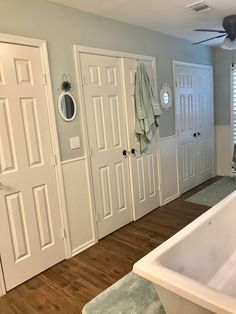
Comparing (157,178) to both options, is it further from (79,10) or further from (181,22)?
(79,10)

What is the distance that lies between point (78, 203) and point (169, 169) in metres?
1.78

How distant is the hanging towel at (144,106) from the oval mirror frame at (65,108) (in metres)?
0.94

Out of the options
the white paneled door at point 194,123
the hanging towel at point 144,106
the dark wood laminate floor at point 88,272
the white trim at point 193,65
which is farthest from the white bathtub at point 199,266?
the white trim at point 193,65

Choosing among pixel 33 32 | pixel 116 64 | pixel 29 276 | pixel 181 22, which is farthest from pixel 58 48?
pixel 29 276

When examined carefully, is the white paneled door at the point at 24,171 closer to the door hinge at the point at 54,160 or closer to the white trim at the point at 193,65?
the door hinge at the point at 54,160

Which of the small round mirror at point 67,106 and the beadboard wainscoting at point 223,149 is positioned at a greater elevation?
the small round mirror at point 67,106

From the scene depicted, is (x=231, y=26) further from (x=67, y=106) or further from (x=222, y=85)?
(x=67, y=106)

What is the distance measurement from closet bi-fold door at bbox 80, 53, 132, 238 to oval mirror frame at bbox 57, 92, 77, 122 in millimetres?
179

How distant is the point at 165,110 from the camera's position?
375cm

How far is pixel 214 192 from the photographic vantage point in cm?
424

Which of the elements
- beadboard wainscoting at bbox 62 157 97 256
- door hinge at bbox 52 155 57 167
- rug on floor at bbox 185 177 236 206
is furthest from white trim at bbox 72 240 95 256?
rug on floor at bbox 185 177 236 206

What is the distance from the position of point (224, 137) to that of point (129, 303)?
3992 millimetres

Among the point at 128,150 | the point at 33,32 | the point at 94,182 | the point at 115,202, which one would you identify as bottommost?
the point at 115,202

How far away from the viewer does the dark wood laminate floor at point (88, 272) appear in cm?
202
